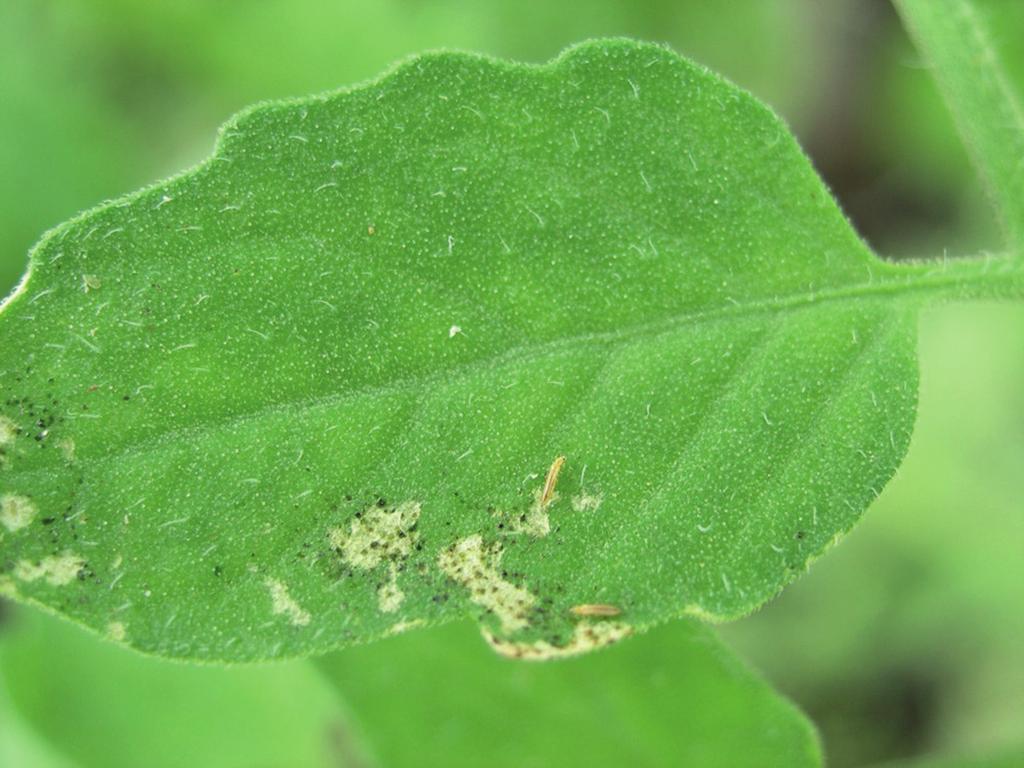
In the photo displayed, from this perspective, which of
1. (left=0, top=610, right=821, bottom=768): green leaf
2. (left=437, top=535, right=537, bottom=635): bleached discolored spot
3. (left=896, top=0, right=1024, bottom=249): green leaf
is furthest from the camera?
(left=0, top=610, right=821, bottom=768): green leaf

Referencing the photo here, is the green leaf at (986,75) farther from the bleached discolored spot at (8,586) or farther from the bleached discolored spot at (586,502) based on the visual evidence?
the bleached discolored spot at (8,586)

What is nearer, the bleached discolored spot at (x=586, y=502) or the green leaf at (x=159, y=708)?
the bleached discolored spot at (x=586, y=502)

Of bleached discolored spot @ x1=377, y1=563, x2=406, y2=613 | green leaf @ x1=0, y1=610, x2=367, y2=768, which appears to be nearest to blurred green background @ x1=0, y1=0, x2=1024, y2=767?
green leaf @ x1=0, y1=610, x2=367, y2=768

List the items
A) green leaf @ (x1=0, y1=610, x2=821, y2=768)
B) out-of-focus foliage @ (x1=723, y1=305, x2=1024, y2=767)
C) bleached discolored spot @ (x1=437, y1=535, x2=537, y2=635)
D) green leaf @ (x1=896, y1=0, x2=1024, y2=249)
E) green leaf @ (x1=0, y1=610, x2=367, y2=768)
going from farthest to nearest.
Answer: out-of-focus foliage @ (x1=723, y1=305, x2=1024, y2=767), green leaf @ (x1=0, y1=610, x2=367, y2=768), green leaf @ (x1=0, y1=610, x2=821, y2=768), green leaf @ (x1=896, y1=0, x2=1024, y2=249), bleached discolored spot @ (x1=437, y1=535, x2=537, y2=635)

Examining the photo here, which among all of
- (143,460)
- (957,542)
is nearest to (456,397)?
(143,460)

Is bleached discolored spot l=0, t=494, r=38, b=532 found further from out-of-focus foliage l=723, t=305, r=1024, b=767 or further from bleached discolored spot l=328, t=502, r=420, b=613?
out-of-focus foliage l=723, t=305, r=1024, b=767

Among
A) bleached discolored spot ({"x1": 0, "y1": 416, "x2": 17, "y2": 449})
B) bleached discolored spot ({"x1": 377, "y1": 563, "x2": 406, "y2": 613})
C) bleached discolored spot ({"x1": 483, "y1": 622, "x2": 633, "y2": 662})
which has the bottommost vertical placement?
bleached discolored spot ({"x1": 483, "y1": 622, "x2": 633, "y2": 662})

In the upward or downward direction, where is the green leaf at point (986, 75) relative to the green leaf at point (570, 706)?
upward

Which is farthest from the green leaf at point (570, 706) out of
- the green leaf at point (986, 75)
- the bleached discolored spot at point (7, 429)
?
the green leaf at point (986, 75)
